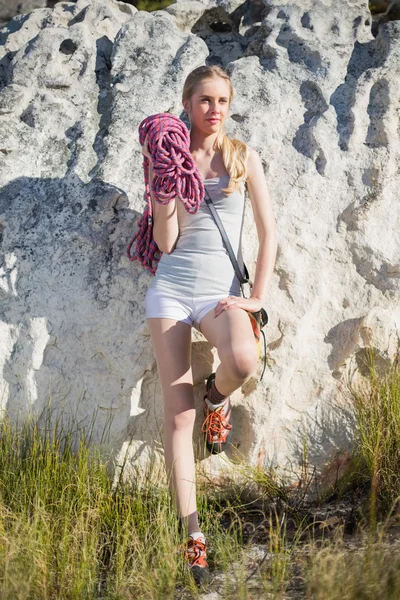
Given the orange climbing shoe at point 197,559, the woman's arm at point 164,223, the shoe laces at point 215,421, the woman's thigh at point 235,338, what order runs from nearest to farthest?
the orange climbing shoe at point 197,559 → the woman's thigh at point 235,338 → the woman's arm at point 164,223 → the shoe laces at point 215,421

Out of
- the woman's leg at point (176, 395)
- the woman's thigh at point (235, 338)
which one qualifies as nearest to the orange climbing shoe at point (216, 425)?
the woman's leg at point (176, 395)

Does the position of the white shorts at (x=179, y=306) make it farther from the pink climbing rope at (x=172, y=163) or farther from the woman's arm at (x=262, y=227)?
the pink climbing rope at (x=172, y=163)

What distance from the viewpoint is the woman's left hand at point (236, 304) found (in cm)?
331

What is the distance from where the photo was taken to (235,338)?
10.6 feet

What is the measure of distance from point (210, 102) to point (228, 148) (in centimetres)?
25

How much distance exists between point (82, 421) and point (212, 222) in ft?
4.07

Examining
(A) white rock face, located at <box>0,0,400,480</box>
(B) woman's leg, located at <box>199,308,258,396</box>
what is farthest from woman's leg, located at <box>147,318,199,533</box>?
(A) white rock face, located at <box>0,0,400,480</box>

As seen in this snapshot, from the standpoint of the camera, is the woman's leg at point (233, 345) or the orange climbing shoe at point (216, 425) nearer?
the woman's leg at point (233, 345)

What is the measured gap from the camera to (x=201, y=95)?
353 cm

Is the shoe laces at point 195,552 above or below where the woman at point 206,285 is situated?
below

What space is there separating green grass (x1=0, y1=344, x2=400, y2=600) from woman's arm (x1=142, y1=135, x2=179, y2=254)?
107 centimetres

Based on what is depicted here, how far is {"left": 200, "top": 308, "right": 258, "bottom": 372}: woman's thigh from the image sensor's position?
3.22m

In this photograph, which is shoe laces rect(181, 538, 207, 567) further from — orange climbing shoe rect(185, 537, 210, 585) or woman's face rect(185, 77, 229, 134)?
woman's face rect(185, 77, 229, 134)

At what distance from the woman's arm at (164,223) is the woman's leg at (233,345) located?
A: 426 mm
